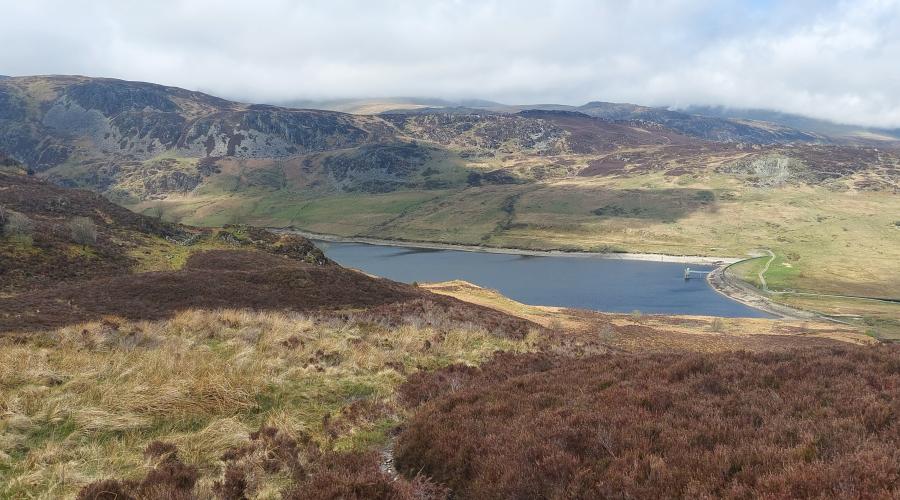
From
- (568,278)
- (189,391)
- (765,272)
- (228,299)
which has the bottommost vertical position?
(568,278)

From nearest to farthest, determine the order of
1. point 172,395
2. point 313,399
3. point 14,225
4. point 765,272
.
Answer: point 172,395
point 313,399
point 14,225
point 765,272

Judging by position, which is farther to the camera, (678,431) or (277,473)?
(277,473)

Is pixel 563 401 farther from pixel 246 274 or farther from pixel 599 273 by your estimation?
pixel 599 273

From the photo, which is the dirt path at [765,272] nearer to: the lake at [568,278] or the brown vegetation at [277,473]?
the lake at [568,278]

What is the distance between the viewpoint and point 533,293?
128m

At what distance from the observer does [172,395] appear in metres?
11.4

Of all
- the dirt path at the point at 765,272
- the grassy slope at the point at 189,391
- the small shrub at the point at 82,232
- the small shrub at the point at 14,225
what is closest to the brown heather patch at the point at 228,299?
the grassy slope at the point at 189,391

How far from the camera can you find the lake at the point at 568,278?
4574 inches

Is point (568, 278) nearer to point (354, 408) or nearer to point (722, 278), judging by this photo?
point (722, 278)

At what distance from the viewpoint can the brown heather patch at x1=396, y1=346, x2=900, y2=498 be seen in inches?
265

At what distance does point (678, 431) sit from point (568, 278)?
141133mm

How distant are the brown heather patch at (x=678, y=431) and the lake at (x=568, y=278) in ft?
336

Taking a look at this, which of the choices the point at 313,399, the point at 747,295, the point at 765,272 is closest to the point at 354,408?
the point at 313,399

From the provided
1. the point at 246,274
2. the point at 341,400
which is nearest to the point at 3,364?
the point at 341,400
